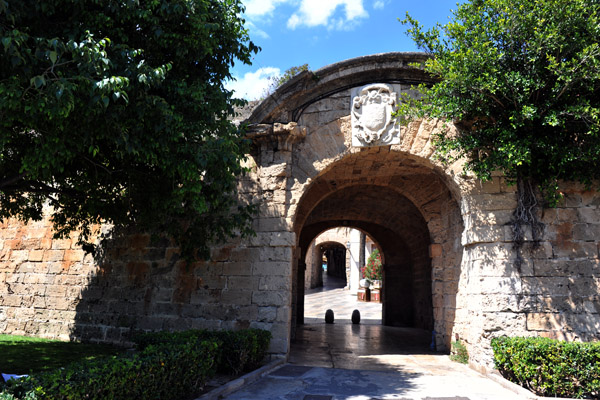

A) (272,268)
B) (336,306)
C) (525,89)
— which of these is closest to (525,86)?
(525,89)

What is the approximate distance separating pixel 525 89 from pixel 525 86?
0.25ft

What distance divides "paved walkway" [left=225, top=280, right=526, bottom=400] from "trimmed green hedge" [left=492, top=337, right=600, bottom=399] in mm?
347

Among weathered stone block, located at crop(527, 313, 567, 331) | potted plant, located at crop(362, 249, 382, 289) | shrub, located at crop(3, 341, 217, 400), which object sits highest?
potted plant, located at crop(362, 249, 382, 289)

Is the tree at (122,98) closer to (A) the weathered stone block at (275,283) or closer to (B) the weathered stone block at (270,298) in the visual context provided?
(A) the weathered stone block at (275,283)

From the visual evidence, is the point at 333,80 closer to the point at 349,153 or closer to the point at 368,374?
the point at 349,153

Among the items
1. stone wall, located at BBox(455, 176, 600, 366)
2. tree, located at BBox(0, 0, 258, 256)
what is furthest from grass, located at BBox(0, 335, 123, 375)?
stone wall, located at BBox(455, 176, 600, 366)

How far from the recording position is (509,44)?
5.79m

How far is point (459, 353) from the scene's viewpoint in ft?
23.5

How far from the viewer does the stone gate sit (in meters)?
6.19

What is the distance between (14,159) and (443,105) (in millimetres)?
6220

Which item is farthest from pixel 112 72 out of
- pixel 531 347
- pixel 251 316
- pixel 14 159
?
pixel 531 347

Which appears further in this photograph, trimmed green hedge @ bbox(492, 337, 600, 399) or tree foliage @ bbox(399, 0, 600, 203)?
tree foliage @ bbox(399, 0, 600, 203)

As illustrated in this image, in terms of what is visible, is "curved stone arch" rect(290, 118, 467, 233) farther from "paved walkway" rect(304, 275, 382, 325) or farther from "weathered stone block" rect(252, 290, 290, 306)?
"paved walkway" rect(304, 275, 382, 325)

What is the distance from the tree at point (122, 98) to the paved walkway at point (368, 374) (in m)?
2.51
